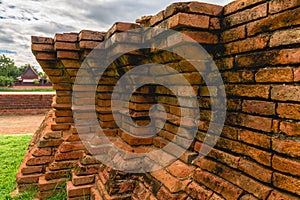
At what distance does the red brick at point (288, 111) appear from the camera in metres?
0.99

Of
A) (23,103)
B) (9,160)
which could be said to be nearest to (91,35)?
(9,160)

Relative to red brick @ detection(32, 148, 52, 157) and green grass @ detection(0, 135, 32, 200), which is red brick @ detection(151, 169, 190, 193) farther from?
green grass @ detection(0, 135, 32, 200)

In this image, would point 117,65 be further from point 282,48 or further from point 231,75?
point 282,48

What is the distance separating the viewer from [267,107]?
1122 mm

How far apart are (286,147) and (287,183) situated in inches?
6.1

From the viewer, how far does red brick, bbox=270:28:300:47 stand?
998 millimetres

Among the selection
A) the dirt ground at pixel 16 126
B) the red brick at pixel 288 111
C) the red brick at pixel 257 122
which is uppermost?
the red brick at pixel 288 111

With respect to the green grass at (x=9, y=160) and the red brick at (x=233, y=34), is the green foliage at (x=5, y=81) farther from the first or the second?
the red brick at (x=233, y=34)

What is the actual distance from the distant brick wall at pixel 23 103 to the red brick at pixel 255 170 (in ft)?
41.2

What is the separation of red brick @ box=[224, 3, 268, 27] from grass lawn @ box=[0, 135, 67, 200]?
97.3 inches

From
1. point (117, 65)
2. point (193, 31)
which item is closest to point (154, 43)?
point (193, 31)

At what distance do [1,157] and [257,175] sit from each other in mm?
A: 5095

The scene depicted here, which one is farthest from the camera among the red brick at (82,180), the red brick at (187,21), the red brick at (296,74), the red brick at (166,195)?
the red brick at (82,180)

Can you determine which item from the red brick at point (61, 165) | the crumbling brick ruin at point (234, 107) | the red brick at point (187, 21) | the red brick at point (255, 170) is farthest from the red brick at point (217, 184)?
the red brick at point (61, 165)
